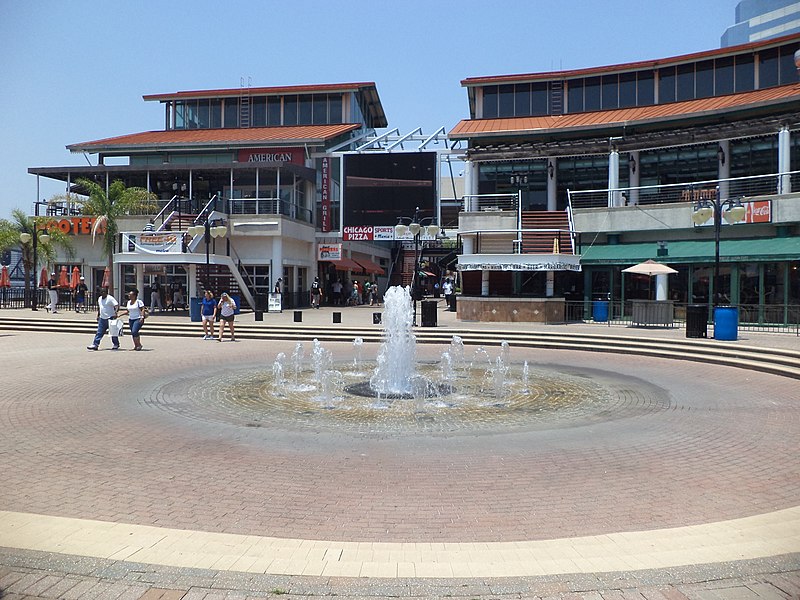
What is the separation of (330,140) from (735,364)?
32004 mm

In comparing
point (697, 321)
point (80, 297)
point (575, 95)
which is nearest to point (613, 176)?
point (575, 95)

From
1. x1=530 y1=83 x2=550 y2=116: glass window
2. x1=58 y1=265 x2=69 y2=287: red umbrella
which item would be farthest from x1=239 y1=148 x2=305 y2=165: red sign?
x1=530 y1=83 x2=550 y2=116: glass window

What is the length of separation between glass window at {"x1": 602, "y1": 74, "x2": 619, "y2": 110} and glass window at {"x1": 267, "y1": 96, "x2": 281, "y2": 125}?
24.1m

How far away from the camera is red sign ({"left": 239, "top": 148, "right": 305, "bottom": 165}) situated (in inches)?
1601

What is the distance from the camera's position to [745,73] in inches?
1382

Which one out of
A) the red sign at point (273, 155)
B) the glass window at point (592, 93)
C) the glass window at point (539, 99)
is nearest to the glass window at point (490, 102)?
the glass window at point (539, 99)

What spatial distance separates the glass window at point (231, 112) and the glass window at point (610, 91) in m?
27.4

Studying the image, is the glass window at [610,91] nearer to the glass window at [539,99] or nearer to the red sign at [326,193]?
the glass window at [539,99]

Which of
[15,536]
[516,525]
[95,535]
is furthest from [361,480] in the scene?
[15,536]

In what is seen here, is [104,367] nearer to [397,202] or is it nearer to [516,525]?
[516,525]

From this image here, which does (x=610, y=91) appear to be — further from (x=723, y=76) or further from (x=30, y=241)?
(x=30, y=241)

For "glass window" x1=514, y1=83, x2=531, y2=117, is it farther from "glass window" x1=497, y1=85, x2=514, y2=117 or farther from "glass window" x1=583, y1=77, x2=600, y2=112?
"glass window" x1=583, y1=77, x2=600, y2=112

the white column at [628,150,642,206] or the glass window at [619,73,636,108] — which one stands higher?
the glass window at [619,73,636,108]

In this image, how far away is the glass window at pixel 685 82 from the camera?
36.5 meters
